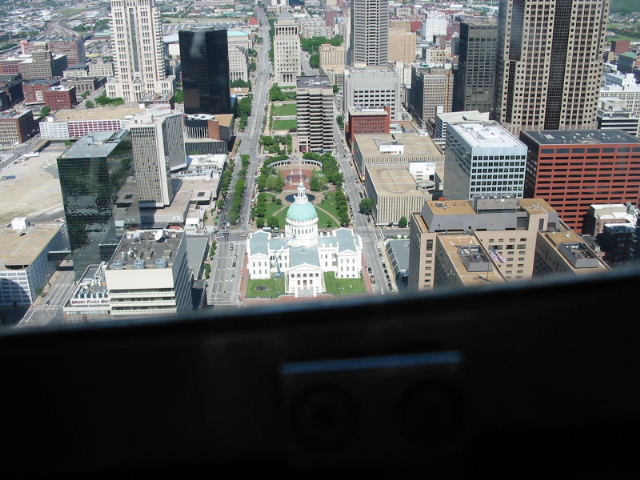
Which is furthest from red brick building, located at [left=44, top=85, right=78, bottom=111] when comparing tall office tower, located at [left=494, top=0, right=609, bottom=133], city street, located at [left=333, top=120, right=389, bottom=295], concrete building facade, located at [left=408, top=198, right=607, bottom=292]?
concrete building facade, located at [left=408, top=198, right=607, bottom=292]

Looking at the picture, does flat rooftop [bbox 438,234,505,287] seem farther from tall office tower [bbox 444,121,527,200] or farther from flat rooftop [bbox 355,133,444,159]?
flat rooftop [bbox 355,133,444,159]

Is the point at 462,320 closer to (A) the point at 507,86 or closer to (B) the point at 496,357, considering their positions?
(B) the point at 496,357

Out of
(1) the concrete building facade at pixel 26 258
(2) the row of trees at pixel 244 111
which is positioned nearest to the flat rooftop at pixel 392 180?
(1) the concrete building facade at pixel 26 258

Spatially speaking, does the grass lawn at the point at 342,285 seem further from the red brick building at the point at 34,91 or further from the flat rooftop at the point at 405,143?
the red brick building at the point at 34,91

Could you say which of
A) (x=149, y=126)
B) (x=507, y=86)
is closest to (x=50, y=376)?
(x=149, y=126)

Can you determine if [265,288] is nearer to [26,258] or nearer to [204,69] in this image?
[26,258]

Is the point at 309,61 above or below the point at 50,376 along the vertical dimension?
below

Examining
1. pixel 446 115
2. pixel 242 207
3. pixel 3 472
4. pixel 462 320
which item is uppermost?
pixel 462 320
